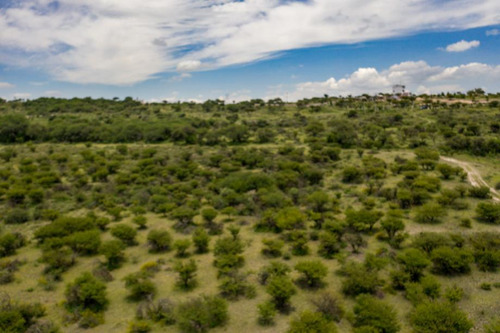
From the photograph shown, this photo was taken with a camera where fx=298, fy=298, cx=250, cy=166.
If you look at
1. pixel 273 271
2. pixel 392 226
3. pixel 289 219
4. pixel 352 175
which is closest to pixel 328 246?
pixel 289 219

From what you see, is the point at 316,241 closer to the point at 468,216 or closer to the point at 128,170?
the point at 468,216

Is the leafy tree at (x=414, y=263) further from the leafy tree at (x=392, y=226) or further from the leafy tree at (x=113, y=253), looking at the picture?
the leafy tree at (x=113, y=253)

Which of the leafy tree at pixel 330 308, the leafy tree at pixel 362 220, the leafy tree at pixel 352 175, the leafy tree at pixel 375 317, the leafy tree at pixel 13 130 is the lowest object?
the leafy tree at pixel 330 308

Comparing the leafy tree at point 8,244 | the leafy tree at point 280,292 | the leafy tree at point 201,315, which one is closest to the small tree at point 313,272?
the leafy tree at point 280,292

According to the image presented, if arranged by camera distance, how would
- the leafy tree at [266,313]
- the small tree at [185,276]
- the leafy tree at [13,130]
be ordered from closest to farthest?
1. the leafy tree at [266,313]
2. the small tree at [185,276]
3. the leafy tree at [13,130]

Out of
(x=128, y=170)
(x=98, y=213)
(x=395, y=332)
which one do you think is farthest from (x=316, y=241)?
(x=128, y=170)

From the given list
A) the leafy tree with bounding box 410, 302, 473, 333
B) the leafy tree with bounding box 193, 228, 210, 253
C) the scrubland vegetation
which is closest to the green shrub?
the scrubland vegetation
